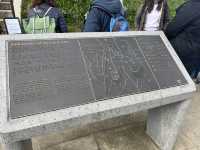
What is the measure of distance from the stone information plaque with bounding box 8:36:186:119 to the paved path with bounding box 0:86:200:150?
123 cm

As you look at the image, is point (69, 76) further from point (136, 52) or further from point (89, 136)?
point (89, 136)

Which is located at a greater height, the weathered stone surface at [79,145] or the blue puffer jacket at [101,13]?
the blue puffer jacket at [101,13]

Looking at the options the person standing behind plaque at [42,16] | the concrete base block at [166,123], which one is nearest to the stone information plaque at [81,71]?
the concrete base block at [166,123]

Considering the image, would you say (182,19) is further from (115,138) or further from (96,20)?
(115,138)

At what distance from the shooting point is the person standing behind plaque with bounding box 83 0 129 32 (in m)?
4.07

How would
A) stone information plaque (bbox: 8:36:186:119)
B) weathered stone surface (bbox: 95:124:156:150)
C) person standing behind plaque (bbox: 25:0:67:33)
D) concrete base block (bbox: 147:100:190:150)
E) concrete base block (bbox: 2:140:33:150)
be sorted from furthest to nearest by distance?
person standing behind plaque (bbox: 25:0:67:33) < weathered stone surface (bbox: 95:124:156:150) < concrete base block (bbox: 147:100:190:150) < concrete base block (bbox: 2:140:33:150) < stone information plaque (bbox: 8:36:186:119)

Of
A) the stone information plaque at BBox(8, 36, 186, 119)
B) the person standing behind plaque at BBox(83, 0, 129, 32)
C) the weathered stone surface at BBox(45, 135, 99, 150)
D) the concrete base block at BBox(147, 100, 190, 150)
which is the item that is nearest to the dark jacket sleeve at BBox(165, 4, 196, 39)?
the stone information plaque at BBox(8, 36, 186, 119)

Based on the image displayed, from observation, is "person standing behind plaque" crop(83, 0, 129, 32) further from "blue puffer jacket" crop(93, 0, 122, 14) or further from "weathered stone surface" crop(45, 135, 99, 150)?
"weathered stone surface" crop(45, 135, 99, 150)

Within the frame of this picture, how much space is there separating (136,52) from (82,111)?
44.3 inches

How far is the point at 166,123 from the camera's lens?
3.85 metres

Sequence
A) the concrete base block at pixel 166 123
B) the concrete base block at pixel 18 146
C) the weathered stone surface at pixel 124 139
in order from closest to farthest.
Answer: the concrete base block at pixel 18 146 → the concrete base block at pixel 166 123 → the weathered stone surface at pixel 124 139

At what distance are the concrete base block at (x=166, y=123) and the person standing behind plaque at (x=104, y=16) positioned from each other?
4.64ft

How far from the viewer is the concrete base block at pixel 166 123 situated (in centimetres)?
364

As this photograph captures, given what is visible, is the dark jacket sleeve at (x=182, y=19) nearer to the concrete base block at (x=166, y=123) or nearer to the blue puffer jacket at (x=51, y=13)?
the concrete base block at (x=166, y=123)
